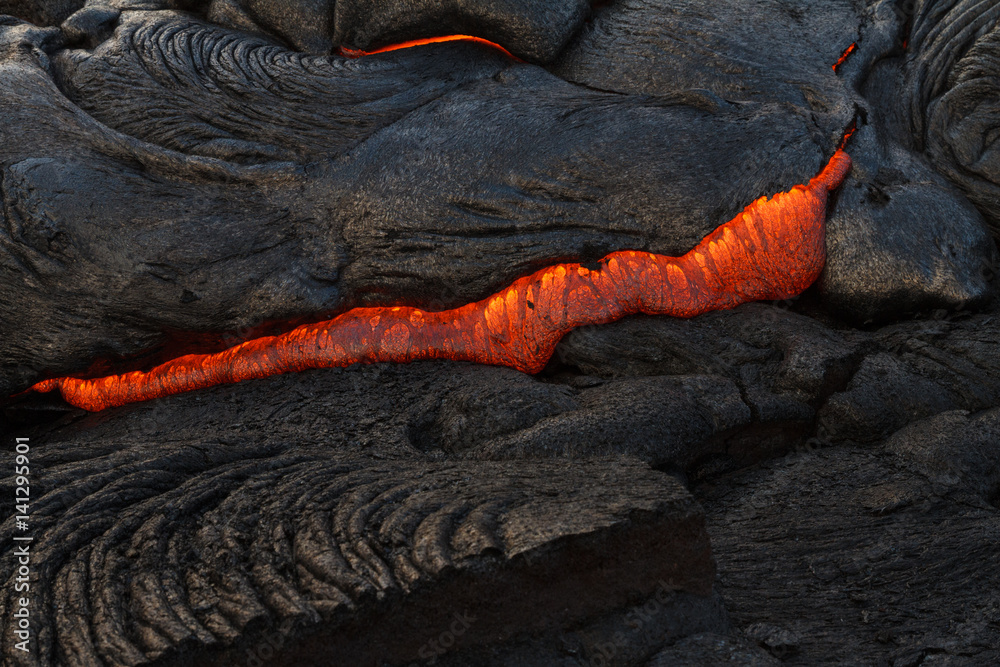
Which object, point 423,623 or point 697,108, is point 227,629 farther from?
point 697,108

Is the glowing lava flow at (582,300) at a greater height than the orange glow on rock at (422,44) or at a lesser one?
lesser

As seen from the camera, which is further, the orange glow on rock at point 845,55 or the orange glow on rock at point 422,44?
the orange glow on rock at point 422,44

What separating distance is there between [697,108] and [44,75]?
5.14 meters

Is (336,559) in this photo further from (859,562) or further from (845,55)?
(845,55)

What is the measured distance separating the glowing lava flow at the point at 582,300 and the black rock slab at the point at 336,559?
5.73 feet

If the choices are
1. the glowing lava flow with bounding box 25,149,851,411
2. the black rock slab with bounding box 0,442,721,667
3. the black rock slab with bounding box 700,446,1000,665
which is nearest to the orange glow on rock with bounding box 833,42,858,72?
the glowing lava flow with bounding box 25,149,851,411

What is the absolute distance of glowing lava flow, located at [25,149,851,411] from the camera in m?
5.36

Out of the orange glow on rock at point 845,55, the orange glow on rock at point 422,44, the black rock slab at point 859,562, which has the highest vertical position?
the orange glow on rock at point 845,55

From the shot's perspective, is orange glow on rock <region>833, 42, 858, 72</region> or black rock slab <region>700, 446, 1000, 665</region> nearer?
black rock slab <region>700, 446, 1000, 665</region>

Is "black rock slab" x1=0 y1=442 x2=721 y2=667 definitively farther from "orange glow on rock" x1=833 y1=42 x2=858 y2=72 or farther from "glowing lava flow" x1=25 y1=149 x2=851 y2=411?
"orange glow on rock" x1=833 y1=42 x2=858 y2=72

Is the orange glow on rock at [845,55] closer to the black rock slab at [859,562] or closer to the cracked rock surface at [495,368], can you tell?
the cracked rock surface at [495,368]

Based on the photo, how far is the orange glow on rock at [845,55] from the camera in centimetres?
628

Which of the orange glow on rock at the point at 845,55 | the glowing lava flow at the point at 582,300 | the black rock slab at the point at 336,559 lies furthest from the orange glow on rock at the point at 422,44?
the black rock slab at the point at 336,559

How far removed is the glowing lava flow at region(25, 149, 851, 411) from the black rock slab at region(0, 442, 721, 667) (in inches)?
68.7
